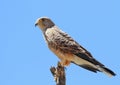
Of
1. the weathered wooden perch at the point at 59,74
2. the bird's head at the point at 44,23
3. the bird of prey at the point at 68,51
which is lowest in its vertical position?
the weathered wooden perch at the point at 59,74

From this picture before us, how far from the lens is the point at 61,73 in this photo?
7500 mm

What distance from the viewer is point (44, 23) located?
992 centimetres

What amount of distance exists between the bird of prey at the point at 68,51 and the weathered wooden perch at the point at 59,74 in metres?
0.66

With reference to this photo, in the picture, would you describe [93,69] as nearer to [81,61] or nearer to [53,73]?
[81,61]

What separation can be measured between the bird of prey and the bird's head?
13cm

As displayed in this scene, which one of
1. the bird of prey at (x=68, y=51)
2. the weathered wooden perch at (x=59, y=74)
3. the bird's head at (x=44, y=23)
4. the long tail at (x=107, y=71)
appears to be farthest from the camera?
the bird's head at (x=44, y=23)

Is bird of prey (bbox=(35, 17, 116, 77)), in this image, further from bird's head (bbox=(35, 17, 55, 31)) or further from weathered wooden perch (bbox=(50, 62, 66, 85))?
weathered wooden perch (bbox=(50, 62, 66, 85))

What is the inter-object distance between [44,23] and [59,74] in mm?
2728

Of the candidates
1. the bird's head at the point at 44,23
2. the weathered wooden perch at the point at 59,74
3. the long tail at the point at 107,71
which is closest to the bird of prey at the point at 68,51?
the long tail at the point at 107,71

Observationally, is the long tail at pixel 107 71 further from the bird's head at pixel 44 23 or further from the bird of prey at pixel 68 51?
the bird's head at pixel 44 23

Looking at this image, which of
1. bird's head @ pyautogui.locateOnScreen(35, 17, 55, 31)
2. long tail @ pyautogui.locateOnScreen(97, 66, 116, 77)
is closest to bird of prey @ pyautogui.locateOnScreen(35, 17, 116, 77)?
long tail @ pyautogui.locateOnScreen(97, 66, 116, 77)

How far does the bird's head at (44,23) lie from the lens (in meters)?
9.91

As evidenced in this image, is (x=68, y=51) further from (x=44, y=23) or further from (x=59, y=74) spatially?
(x=44, y=23)

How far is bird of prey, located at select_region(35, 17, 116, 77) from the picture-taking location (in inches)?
320
